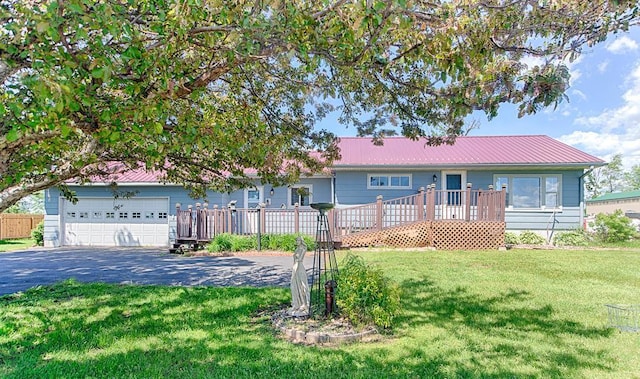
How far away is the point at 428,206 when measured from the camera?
12.2 metres

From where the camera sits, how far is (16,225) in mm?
21078

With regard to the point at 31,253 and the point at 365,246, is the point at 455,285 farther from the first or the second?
the point at 31,253

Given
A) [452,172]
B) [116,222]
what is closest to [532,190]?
[452,172]

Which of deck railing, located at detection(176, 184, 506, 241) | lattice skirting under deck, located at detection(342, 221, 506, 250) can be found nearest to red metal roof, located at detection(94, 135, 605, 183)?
deck railing, located at detection(176, 184, 506, 241)

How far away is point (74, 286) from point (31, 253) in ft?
27.6

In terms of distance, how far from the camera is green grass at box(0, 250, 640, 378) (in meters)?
3.63

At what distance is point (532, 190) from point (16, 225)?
25996mm

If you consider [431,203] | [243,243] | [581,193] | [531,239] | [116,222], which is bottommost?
[531,239]

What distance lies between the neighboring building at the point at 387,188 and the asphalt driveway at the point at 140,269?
217cm

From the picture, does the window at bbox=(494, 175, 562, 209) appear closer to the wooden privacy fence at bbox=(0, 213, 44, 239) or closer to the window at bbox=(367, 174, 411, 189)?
the window at bbox=(367, 174, 411, 189)

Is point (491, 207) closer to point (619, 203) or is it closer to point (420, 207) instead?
point (420, 207)

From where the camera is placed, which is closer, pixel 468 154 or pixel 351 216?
pixel 351 216

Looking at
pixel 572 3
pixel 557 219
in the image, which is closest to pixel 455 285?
pixel 572 3

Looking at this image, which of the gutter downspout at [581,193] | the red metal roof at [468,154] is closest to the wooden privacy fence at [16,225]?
the red metal roof at [468,154]
